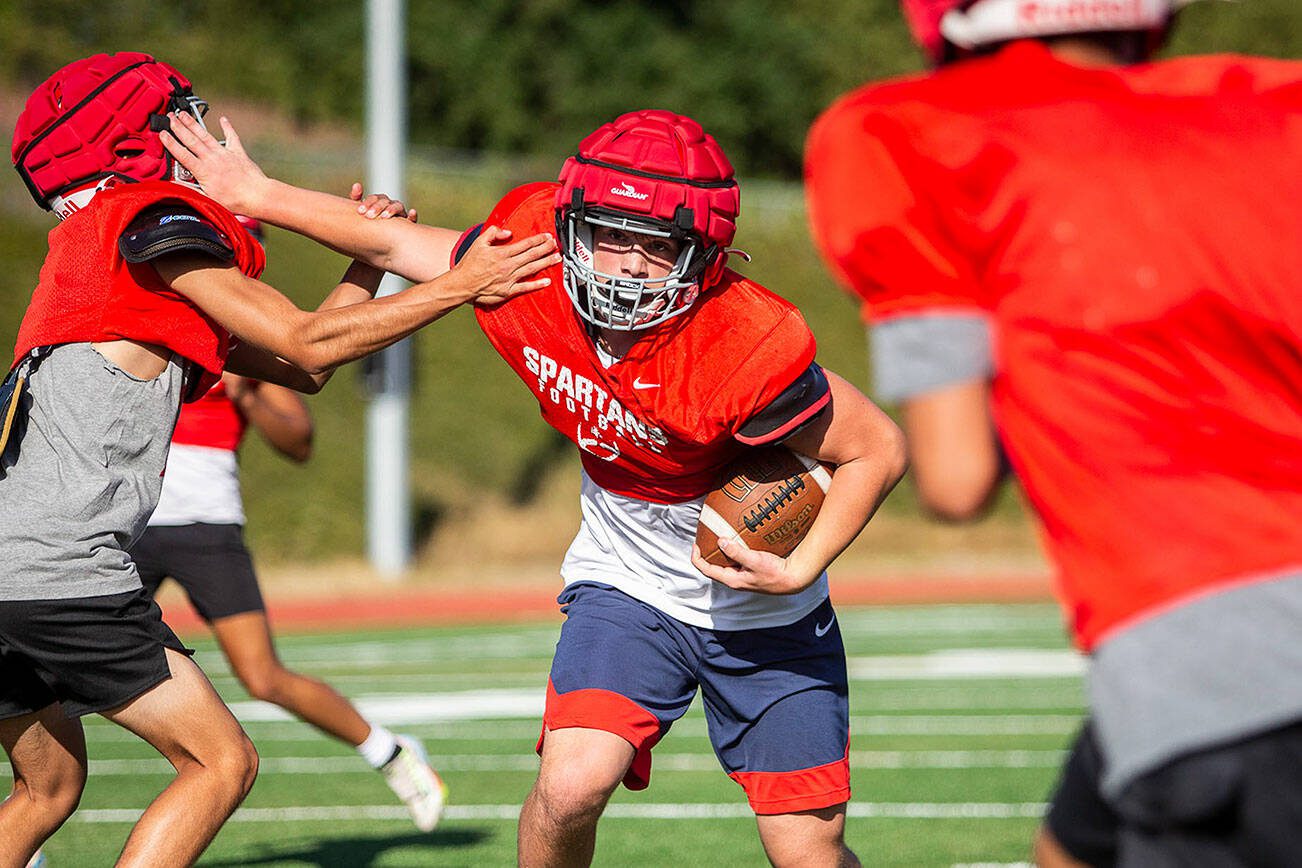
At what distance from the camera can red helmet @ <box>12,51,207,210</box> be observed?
11.5 feet

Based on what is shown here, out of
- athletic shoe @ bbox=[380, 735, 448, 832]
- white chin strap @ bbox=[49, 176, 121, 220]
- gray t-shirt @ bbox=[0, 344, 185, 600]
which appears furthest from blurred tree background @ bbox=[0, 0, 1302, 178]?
gray t-shirt @ bbox=[0, 344, 185, 600]

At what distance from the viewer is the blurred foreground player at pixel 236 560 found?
5.28 m

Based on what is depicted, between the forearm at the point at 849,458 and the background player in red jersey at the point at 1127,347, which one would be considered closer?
the background player in red jersey at the point at 1127,347

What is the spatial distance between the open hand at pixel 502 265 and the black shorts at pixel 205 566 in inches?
94.5

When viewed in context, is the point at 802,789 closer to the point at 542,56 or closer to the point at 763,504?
the point at 763,504

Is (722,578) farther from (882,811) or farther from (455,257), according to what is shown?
(882,811)

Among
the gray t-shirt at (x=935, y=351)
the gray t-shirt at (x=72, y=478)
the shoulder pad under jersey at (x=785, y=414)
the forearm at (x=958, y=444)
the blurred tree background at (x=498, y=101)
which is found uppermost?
the gray t-shirt at (x=935, y=351)

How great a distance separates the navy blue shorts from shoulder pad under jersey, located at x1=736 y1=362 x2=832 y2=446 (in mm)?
614

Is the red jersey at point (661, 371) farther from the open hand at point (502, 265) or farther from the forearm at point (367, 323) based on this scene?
the forearm at point (367, 323)

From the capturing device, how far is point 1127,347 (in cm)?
191

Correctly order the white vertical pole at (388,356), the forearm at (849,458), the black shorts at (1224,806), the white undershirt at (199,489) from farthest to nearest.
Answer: the white vertical pole at (388,356)
the white undershirt at (199,489)
the forearm at (849,458)
the black shorts at (1224,806)

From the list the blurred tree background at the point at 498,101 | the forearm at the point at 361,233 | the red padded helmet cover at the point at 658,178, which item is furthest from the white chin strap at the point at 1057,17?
the blurred tree background at the point at 498,101

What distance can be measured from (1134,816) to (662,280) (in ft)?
5.72

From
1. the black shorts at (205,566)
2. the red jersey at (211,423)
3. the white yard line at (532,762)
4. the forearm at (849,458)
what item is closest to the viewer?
the forearm at (849,458)
